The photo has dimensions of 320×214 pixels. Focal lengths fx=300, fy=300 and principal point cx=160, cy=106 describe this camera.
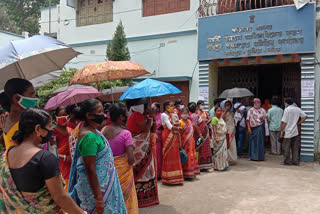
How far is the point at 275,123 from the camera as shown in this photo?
26.7 feet

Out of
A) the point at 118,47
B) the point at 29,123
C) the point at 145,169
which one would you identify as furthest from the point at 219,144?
the point at 29,123

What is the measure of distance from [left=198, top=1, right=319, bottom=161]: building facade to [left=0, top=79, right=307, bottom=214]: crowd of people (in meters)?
0.71

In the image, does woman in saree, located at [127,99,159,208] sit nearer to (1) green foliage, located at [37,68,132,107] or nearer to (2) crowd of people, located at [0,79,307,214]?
(2) crowd of people, located at [0,79,307,214]

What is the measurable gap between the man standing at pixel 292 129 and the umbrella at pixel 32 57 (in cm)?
559

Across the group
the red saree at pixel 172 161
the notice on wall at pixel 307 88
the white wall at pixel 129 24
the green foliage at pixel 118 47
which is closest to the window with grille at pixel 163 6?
the white wall at pixel 129 24

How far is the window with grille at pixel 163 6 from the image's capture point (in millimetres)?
10188

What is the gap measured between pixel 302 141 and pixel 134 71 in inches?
200

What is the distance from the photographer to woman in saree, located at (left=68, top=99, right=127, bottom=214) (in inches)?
98.4

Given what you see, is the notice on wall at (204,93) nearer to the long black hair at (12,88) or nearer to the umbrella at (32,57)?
the umbrella at (32,57)

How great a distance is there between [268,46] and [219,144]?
3.06 metres

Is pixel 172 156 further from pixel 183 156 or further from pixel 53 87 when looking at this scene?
pixel 53 87

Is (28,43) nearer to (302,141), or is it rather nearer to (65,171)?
Answer: (65,171)

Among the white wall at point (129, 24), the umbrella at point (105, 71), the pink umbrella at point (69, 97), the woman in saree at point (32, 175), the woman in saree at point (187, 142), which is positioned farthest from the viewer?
the white wall at point (129, 24)

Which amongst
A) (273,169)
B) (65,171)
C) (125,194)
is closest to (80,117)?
(125,194)
